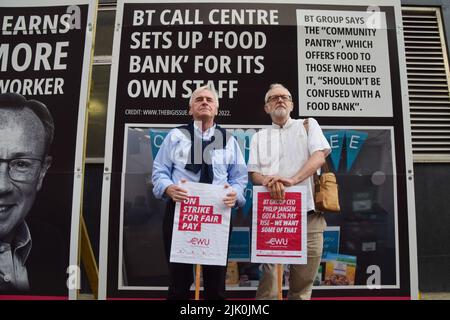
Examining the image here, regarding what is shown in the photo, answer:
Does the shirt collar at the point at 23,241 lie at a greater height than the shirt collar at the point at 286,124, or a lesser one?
lesser

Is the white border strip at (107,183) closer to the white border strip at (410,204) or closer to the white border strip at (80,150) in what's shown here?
the white border strip at (80,150)

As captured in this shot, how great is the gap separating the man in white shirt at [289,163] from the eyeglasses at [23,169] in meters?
1.55

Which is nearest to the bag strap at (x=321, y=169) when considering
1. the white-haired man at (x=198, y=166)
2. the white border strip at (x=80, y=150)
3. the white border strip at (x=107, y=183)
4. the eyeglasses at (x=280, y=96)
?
the eyeglasses at (x=280, y=96)

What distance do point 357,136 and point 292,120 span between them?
49cm

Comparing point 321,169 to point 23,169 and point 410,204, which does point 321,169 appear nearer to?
point 410,204

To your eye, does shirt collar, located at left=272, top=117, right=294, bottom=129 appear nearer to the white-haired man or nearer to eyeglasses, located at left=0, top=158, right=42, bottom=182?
the white-haired man

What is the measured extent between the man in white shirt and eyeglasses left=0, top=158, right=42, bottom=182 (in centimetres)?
155

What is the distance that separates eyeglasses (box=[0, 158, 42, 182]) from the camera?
2721 mm

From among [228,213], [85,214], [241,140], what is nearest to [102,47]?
[85,214]

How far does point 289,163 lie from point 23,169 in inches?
75.5

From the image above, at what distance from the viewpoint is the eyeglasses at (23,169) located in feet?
8.93

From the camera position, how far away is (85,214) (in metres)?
3.72

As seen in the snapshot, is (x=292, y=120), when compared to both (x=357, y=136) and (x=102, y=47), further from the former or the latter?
(x=102, y=47)

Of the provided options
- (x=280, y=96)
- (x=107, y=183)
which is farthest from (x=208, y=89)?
(x=107, y=183)
